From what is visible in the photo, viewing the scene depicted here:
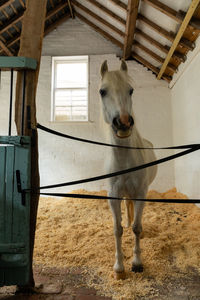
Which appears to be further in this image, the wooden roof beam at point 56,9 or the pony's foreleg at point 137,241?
the wooden roof beam at point 56,9

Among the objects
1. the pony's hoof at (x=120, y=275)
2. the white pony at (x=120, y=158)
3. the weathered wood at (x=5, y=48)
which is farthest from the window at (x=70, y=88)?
the pony's hoof at (x=120, y=275)

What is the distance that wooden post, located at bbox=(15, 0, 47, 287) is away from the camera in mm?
1600

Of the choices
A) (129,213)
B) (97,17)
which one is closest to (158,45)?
(97,17)

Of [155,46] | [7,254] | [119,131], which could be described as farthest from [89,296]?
[155,46]

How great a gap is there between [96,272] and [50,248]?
735 millimetres

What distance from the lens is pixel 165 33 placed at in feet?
13.6

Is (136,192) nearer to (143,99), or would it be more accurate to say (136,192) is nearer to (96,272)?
(96,272)

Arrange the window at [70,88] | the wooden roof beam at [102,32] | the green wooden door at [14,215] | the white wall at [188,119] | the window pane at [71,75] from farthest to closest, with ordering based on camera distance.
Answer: the window pane at [71,75] → the window at [70,88] → the wooden roof beam at [102,32] → the white wall at [188,119] → the green wooden door at [14,215]

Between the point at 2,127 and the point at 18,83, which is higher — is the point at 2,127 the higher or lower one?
the higher one

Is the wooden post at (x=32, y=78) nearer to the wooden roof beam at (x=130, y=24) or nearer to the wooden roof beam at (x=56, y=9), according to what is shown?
the wooden roof beam at (x=130, y=24)

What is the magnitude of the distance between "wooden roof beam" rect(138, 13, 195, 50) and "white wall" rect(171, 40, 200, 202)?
15 centimetres

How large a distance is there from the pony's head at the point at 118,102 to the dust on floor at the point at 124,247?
1166 mm

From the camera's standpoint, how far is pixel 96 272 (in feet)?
6.38

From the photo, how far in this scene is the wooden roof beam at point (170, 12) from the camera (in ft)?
11.3
